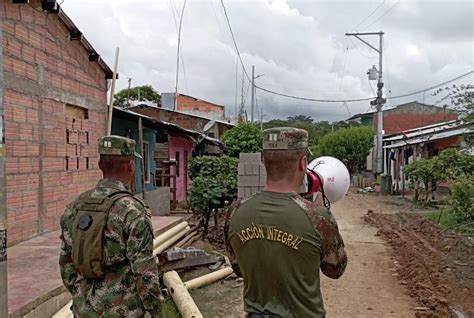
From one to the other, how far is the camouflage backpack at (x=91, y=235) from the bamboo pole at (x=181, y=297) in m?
2.65

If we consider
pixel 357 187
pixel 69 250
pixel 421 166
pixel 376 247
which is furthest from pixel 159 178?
pixel 357 187

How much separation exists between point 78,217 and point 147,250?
464 mm

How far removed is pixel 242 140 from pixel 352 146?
16620 mm

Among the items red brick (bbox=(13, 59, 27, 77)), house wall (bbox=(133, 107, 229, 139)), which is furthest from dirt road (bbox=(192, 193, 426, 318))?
house wall (bbox=(133, 107, 229, 139))

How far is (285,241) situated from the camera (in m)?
2.39

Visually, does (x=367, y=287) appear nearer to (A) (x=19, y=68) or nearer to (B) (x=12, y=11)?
(A) (x=19, y=68)

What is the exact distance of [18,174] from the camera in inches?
289

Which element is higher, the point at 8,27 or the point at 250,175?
the point at 8,27

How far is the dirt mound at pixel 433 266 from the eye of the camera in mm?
6524

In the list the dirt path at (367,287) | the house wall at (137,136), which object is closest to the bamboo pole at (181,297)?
the dirt path at (367,287)

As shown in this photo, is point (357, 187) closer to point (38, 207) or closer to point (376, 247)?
point (376, 247)

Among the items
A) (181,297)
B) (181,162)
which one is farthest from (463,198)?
(181,162)

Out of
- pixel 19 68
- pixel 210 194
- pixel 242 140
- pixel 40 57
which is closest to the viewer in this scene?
pixel 19 68

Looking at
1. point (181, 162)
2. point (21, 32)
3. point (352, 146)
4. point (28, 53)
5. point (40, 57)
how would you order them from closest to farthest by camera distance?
point (21, 32)
point (28, 53)
point (40, 57)
point (181, 162)
point (352, 146)
